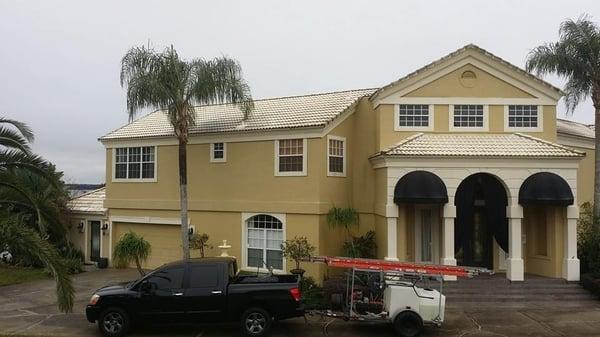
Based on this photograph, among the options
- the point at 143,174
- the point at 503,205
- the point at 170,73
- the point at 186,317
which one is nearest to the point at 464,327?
the point at 503,205

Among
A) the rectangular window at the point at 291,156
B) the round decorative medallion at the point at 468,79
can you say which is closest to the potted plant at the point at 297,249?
the rectangular window at the point at 291,156

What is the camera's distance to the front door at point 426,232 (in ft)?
60.8

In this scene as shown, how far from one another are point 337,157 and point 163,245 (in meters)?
8.26

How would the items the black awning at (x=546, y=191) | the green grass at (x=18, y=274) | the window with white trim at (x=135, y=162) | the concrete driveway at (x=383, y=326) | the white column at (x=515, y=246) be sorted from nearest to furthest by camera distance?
the concrete driveway at (x=383, y=326), the black awning at (x=546, y=191), the white column at (x=515, y=246), the green grass at (x=18, y=274), the window with white trim at (x=135, y=162)

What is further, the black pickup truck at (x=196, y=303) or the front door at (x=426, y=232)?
the front door at (x=426, y=232)

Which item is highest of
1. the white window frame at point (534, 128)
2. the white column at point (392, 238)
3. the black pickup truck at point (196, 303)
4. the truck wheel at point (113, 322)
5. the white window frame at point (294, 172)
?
the white window frame at point (534, 128)

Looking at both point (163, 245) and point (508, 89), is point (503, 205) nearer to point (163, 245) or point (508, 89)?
point (508, 89)

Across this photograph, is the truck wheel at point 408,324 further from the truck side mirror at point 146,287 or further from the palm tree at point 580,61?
the palm tree at point 580,61

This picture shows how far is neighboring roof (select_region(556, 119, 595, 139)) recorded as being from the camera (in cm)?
2058

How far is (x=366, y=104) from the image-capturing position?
19.7 m

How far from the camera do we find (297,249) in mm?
17203

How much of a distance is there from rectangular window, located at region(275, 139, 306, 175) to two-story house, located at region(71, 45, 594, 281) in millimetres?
38

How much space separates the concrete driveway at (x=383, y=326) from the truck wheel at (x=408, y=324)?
0.60m

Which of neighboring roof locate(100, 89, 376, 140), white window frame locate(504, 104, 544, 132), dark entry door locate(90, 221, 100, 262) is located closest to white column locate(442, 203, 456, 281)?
white window frame locate(504, 104, 544, 132)
